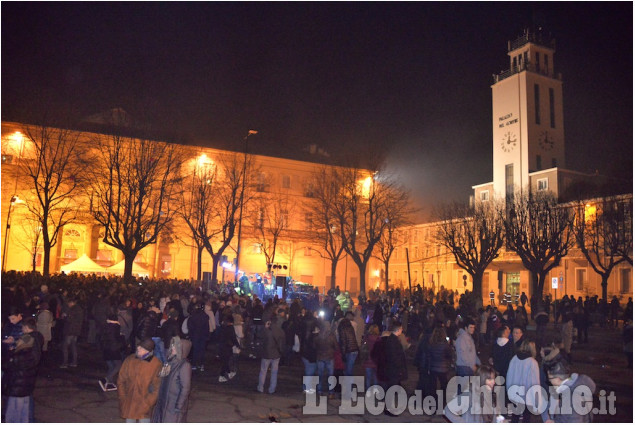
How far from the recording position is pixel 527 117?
188 ft

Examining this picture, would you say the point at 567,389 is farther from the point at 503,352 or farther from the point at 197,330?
the point at 197,330

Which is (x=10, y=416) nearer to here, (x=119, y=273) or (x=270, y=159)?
(x=119, y=273)

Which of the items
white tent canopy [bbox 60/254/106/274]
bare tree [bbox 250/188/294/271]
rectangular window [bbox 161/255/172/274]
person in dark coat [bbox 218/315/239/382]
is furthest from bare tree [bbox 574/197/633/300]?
rectangular window [bbox 161/255/172/274]

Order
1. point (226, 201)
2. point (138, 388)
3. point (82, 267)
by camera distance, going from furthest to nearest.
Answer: point (226, 201)
point (82, 267)
point (138, 388)

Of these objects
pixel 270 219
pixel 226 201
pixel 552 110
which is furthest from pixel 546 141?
pixel 226 201

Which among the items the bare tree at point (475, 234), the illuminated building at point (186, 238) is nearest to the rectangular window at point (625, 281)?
the bare tree at point (475, 234)

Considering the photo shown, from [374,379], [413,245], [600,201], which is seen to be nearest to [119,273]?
[374,379]

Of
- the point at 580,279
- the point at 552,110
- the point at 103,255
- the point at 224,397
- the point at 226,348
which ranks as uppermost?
the point at 552,110

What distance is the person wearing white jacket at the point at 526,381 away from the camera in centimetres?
747

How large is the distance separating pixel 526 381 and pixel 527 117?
55.4 meters

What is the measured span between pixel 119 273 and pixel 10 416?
98.9ft

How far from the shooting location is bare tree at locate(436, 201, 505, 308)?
35688 millimetres

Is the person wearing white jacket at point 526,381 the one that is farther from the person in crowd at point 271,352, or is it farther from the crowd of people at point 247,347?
the person in crowd at point 271,352

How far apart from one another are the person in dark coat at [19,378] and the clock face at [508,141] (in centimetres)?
5817
